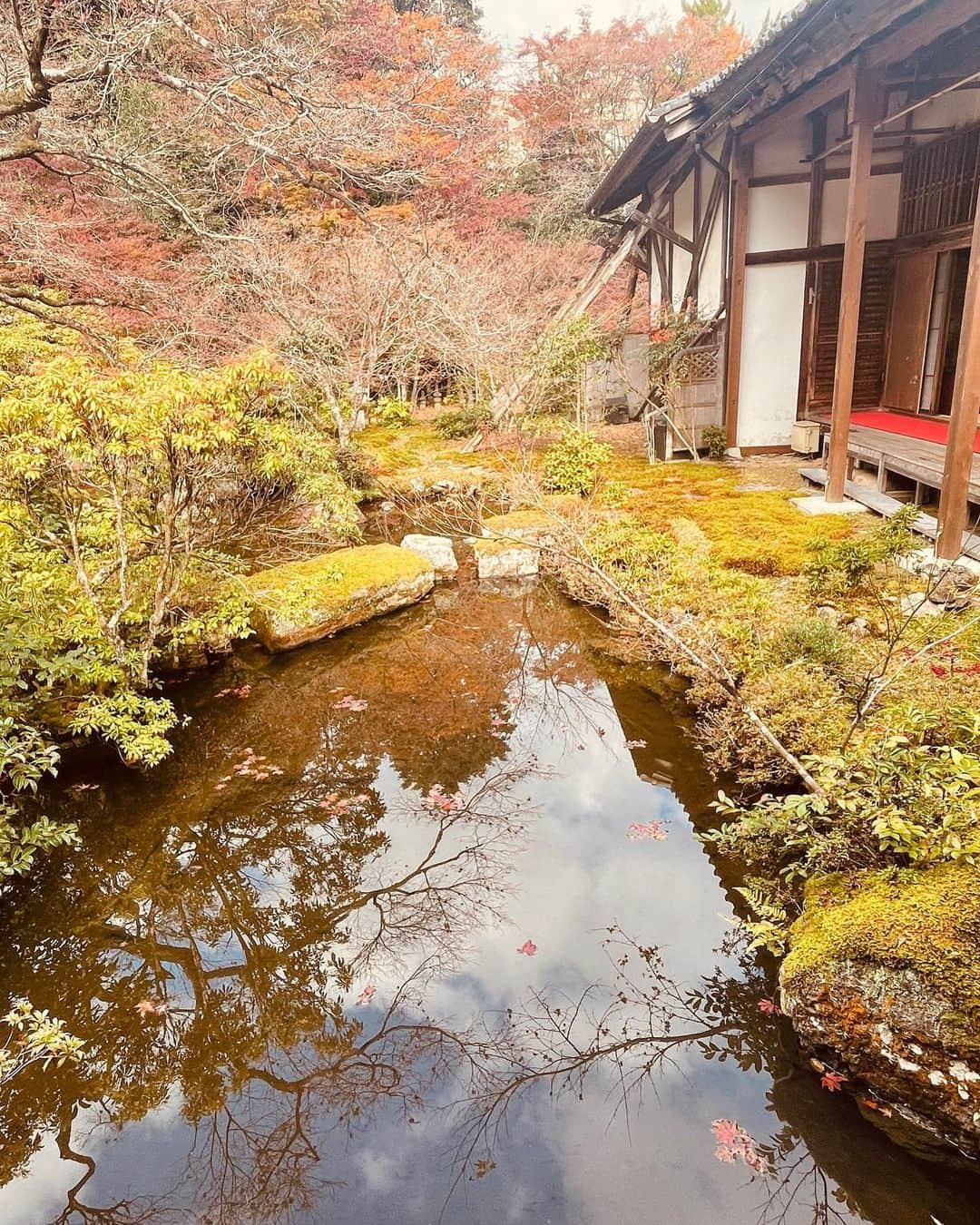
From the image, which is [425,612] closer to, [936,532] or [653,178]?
[936,532]

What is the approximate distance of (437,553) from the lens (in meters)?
9.74

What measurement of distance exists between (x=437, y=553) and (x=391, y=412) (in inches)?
239

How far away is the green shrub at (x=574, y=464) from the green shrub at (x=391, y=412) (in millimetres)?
3931

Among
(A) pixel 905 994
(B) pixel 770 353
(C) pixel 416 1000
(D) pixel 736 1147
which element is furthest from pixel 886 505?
(C) pixel 416 1000

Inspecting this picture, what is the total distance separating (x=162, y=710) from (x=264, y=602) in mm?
1571

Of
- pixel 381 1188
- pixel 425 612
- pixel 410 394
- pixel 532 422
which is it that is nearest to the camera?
pixel 381 1188

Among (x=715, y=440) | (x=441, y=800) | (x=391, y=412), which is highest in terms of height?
(x=391, y=412)

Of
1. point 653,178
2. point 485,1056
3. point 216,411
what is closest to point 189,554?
point 216,411

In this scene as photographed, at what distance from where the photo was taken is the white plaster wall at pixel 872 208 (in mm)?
10789

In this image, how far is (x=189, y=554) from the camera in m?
6.06

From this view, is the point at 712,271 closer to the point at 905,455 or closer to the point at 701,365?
the point at 701,365

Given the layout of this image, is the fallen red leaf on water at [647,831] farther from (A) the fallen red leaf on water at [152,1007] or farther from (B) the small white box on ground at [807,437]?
(B) the small white box on ground at [807,437]

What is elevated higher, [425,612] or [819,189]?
[819,189]

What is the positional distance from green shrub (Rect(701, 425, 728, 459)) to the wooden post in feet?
11.2
